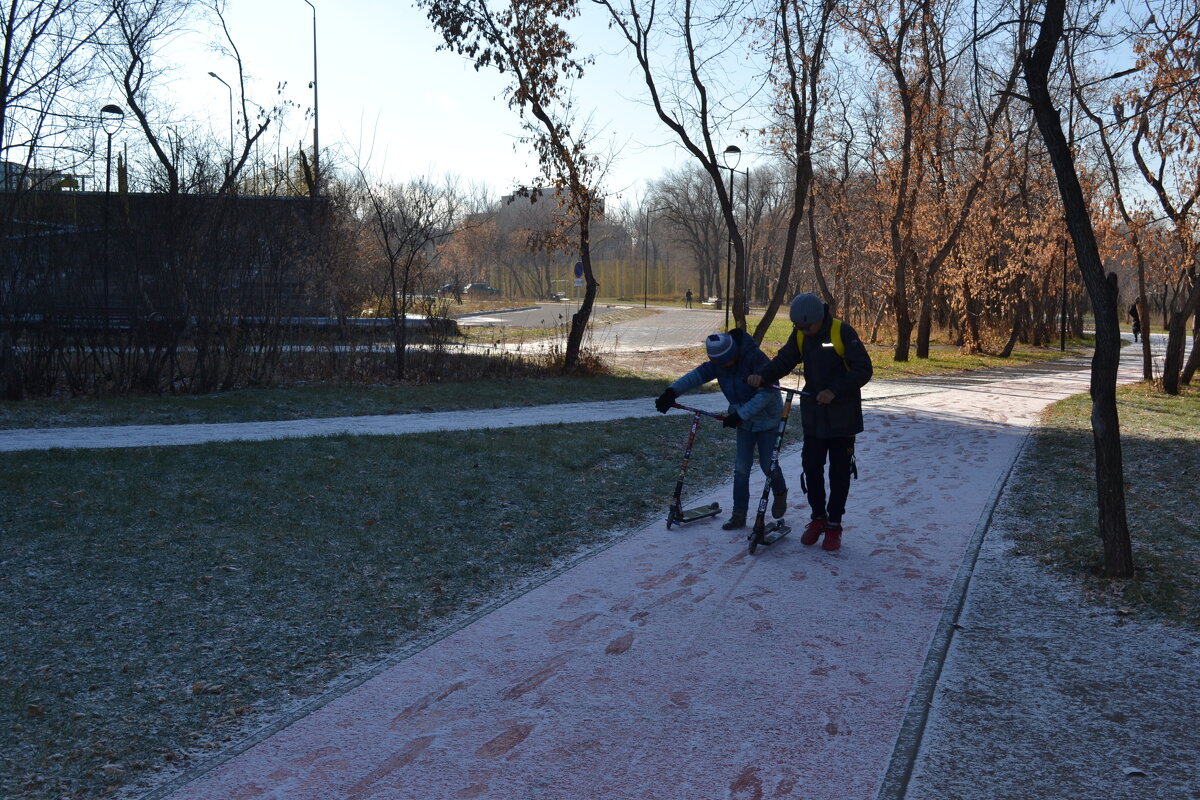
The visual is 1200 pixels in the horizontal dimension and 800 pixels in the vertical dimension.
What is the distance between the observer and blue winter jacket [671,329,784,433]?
24.9 feet

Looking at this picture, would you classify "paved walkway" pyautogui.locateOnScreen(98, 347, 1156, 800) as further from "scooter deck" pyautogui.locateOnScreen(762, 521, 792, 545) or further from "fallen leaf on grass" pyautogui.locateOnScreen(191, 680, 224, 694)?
"fallen leaf on grass" pyautogui.locateOnScreen(191, 680, 224, 694)

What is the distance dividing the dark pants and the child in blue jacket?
36 cm

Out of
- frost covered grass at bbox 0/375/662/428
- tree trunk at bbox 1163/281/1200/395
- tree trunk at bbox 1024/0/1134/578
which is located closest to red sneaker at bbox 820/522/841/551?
tree trunk at bbox 1024/0/1134/578

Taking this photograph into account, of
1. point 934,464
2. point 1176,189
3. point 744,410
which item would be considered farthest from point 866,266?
point 744,410

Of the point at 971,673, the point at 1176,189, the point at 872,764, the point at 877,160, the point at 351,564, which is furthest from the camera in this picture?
the point at 877,160

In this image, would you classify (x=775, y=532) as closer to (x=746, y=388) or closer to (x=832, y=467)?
(x=832, y=467)

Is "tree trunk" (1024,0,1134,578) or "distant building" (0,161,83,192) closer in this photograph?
"tree trunk" (1024,0,1134,578)

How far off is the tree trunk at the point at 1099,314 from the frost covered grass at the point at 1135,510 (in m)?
0.30

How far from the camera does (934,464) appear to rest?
1126 centimetres

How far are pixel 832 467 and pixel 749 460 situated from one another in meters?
0.67

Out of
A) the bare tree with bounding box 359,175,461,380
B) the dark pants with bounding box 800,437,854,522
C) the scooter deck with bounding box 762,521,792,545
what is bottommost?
the scooter deck with bounding box 762,521,792,545

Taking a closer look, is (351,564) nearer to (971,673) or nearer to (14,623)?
(14,623)

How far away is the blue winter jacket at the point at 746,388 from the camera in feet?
24.9

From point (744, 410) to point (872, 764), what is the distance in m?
3.83
